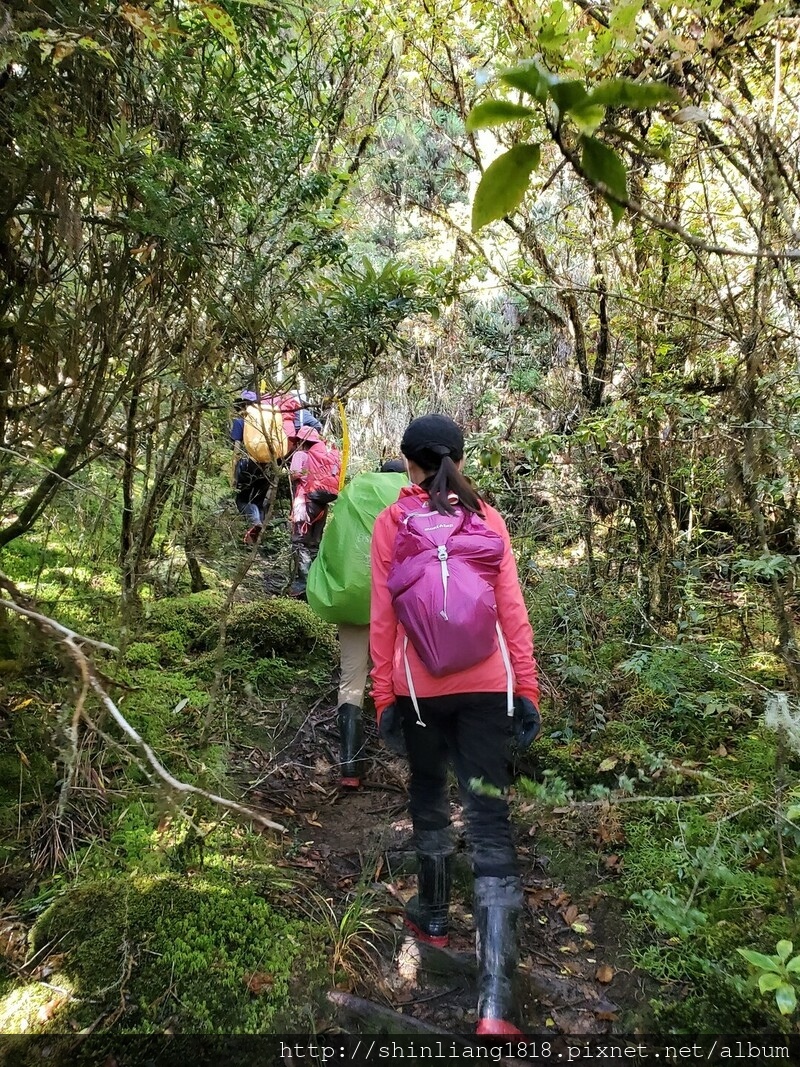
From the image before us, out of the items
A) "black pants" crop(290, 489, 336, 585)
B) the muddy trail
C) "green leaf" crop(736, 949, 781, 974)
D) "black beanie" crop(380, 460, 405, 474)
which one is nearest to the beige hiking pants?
the muddy trail

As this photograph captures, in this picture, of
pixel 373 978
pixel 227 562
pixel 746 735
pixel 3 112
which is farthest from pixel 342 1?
pixel 373 978

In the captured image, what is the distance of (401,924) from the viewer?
108 inches

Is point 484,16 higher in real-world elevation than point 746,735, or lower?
higher

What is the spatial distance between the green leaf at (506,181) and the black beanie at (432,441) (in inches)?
69.8

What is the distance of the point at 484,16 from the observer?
407cm

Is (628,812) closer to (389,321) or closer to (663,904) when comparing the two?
(663,904)

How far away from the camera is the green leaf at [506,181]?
0.77 metres

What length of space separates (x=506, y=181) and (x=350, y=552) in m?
2.70

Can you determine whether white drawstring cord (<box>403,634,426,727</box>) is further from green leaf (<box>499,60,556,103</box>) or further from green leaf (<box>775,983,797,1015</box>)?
green leaf (<box>499,60,556,103</box>)

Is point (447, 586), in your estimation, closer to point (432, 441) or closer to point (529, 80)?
point (432, 441)

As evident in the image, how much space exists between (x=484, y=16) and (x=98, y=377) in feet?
11.6

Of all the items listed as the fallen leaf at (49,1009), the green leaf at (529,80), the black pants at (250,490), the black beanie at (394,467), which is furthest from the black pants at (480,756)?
the black pants at (250,490)

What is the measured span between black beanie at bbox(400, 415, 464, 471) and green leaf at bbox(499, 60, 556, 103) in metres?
1.85

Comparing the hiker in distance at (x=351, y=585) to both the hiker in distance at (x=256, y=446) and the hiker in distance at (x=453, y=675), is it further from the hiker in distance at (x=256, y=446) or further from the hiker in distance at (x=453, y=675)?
the hiker in distance at (x=256, y=446)
